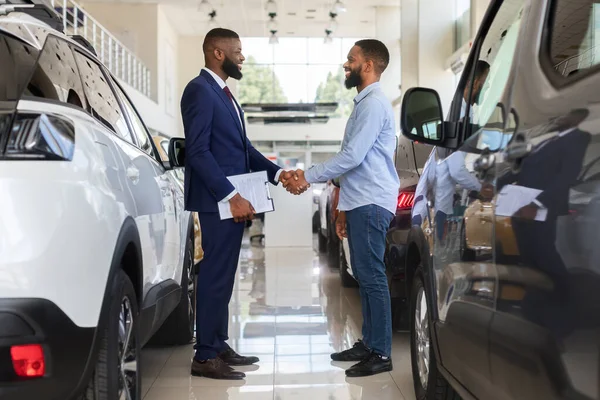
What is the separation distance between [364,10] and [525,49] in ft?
64.3

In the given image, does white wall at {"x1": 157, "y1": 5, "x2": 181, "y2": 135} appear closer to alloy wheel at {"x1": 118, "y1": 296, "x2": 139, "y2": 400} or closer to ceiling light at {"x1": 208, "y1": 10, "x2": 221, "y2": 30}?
ceiling light at {"x1": 208, "y1": 10, "x2": 221, "y2": 30}

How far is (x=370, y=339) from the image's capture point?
3.89 meters

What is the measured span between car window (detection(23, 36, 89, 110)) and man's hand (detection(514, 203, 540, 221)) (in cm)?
133

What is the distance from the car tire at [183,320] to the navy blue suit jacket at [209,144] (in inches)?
21.5

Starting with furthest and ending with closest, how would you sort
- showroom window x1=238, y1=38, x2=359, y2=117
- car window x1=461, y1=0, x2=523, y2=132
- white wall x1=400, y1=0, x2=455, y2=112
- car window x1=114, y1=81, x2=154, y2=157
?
showroom window x1=238, y1=38, x2=359, y2=117, white wall x1=400, y1=0, x2=455, y2=112, car window x1=114, y1=81, x2=154, y2=157, car window x1=461, y1=0, x2=523, y2=132

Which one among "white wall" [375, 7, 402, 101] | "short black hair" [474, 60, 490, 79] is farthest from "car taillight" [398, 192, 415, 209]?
"white wall" [375, 7, 402, 101]

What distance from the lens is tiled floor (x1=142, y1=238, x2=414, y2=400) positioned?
3.54m

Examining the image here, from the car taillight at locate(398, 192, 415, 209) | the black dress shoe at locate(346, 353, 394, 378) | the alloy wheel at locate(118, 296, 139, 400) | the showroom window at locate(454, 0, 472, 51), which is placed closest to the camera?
the alloy wheel at locate(118, 296, 139, 400)

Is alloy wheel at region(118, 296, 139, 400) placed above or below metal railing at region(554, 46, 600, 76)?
below

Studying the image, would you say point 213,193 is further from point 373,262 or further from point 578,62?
point 578,62

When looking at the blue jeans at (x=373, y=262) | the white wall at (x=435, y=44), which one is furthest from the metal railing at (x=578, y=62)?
the white wall at (x=435, y=44)

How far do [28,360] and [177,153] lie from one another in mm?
2100

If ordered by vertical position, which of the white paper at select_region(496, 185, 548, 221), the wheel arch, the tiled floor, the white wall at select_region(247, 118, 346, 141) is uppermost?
the white wall at select_region(247, 118, 346, 141)

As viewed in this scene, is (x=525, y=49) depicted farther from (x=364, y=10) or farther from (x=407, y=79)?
(x=364, y=10)
